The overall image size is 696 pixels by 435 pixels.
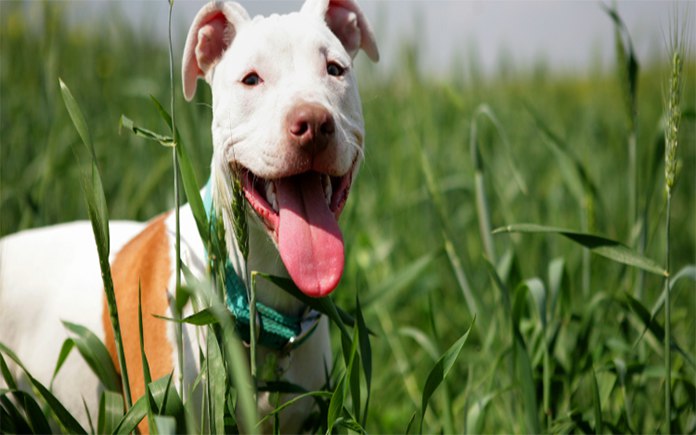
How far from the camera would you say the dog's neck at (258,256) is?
6.02 ft

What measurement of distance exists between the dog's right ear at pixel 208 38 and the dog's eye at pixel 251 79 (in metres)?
0.20

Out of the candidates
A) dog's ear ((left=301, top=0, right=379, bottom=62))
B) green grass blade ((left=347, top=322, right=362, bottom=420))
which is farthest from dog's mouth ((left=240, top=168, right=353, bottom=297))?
dog's ear ((left=301, top=0, right=379, bottom=62))

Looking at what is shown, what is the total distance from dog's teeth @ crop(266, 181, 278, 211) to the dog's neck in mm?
54

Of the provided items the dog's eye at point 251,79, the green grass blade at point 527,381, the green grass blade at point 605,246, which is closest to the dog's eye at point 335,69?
the dog's eye at point 251,79

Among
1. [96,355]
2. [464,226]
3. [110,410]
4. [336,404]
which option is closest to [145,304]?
[96,355]

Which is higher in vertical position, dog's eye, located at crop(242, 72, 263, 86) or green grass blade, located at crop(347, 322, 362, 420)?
dog's eye, located at crop(242, 72, 263, 86)

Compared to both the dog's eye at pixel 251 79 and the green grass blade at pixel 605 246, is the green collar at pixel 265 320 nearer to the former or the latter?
the dog's eye at pixel 251 79

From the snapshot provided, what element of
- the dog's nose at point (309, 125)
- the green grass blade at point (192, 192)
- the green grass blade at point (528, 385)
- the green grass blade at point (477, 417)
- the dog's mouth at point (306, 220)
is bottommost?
the green grass blade at point (477, 417)

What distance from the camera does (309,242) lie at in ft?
5.51

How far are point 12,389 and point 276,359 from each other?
0.59m

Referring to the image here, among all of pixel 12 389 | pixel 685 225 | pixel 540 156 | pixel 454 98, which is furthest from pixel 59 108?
pixel 685 225

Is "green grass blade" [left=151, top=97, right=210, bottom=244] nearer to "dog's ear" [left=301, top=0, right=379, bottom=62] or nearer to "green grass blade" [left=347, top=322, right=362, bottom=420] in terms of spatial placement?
"green grass blade" [left=347, top=322, right=362, bottom=420]

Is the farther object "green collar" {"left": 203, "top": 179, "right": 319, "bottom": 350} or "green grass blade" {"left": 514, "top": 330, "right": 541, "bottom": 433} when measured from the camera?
"green grass blade" {"left": 514, "top": 330, "right": 541, "bottom": 433}

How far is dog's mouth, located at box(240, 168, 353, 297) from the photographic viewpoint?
1.66 meters
